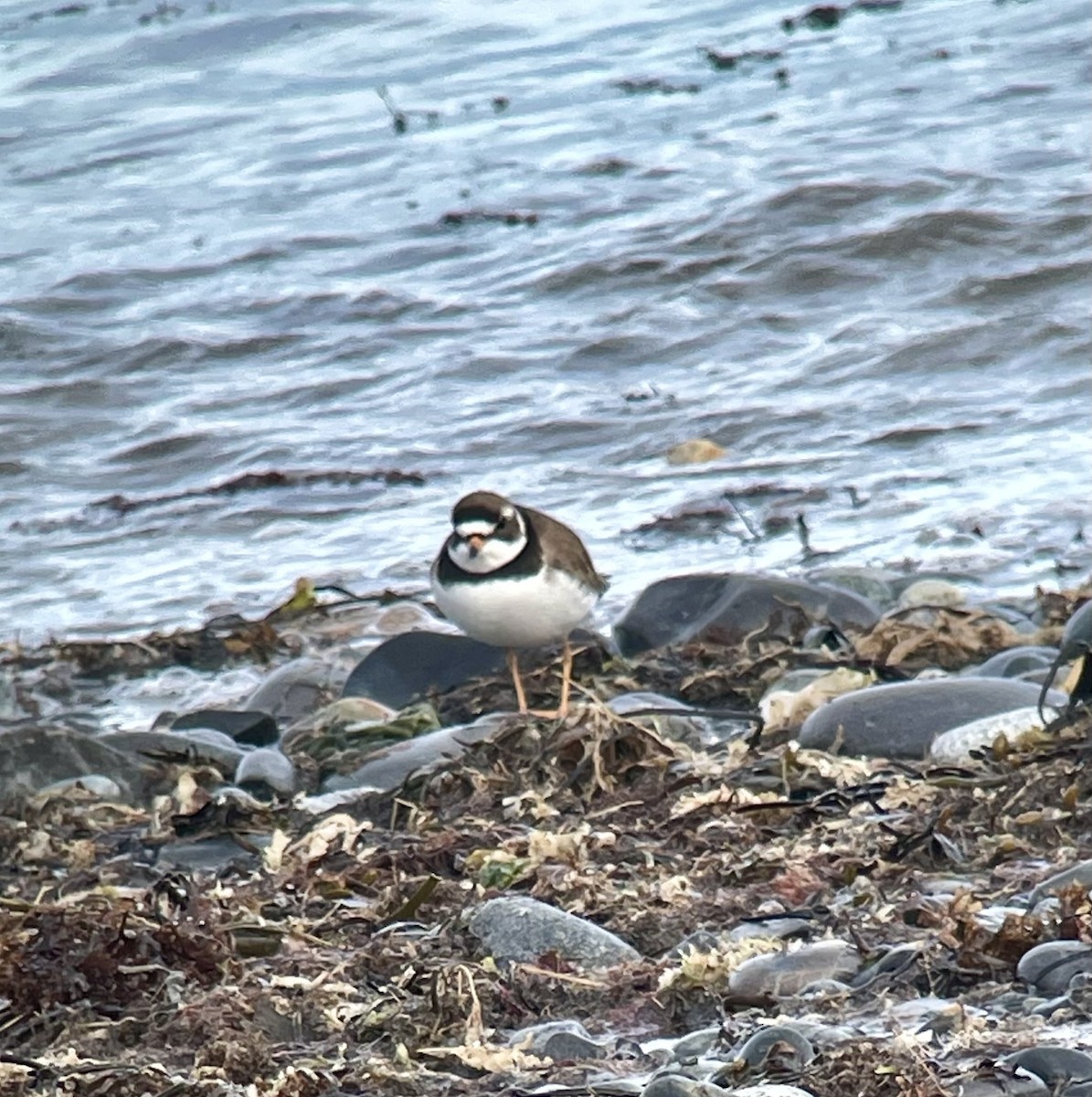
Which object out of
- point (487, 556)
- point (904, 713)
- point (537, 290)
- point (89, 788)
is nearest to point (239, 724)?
point (89, 788)

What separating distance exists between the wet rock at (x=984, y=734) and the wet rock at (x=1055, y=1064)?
6.15 ft

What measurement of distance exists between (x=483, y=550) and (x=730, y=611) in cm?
108

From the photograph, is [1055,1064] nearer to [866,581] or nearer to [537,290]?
[866,581]

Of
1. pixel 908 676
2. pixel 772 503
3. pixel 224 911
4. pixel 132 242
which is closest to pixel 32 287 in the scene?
pixel 132 242

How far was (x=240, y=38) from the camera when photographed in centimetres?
1805

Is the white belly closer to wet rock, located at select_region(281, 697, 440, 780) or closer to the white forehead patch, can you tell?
the white forehead patch

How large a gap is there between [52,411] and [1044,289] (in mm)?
5337

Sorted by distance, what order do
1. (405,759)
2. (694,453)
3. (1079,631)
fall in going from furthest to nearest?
(694,453)
(1079,631)
(405,759)

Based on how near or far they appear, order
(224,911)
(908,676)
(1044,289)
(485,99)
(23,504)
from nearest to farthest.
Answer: (224,911) → (908,676) → (23,504) → (1044,289) → (485,99)

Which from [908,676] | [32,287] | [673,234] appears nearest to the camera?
[908,676]

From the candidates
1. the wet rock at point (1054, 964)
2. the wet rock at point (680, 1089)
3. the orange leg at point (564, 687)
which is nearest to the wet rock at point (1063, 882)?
the wet rock at point (1054, 964)

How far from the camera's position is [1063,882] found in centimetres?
364

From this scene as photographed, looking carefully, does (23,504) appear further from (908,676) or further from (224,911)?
(224,911)

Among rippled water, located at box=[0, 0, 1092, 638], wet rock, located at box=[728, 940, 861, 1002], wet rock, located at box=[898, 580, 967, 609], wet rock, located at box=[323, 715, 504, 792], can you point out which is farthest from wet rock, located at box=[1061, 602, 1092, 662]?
wet rock, located at box=[728, 940, 861, 1002]
